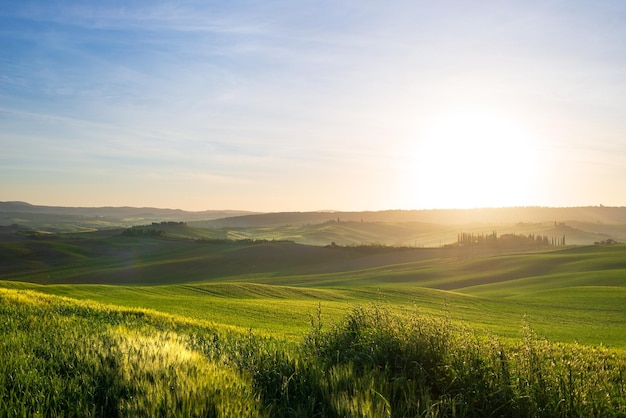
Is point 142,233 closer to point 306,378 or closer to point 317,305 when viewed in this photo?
point 317,305

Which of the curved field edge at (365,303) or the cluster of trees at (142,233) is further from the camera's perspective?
the cluster of trees at (142,233)

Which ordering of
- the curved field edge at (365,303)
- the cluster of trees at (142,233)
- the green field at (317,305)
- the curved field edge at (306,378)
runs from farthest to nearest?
the cluster of trees at (142,233)
the curved field edge at (365,303)
the green field at (317,305)
the curved field edge at (306,378)

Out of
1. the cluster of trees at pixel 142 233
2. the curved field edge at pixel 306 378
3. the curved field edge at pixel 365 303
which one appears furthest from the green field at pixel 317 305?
the cluster of trees at pixel 142 233

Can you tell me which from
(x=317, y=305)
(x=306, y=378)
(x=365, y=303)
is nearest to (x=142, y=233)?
(x=317, y=305)

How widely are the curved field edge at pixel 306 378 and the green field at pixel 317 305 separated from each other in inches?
1.7

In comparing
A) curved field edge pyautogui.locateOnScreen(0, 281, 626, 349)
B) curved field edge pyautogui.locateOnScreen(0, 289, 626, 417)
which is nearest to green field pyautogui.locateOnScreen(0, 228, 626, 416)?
curved field edge pyautogui.locateOnScreen(0, 289, 626, 417)

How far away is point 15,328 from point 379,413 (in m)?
6.88

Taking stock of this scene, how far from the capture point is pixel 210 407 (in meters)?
4.97

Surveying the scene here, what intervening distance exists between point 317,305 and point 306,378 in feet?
95.1

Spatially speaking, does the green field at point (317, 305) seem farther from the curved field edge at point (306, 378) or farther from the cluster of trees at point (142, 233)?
the cluster of trees at point (142, 233)

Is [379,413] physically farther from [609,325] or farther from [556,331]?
[609,325]

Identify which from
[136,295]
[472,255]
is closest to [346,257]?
[472,255]

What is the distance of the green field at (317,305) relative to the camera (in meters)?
6.00

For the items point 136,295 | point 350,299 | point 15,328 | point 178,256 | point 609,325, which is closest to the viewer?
point 15,328
